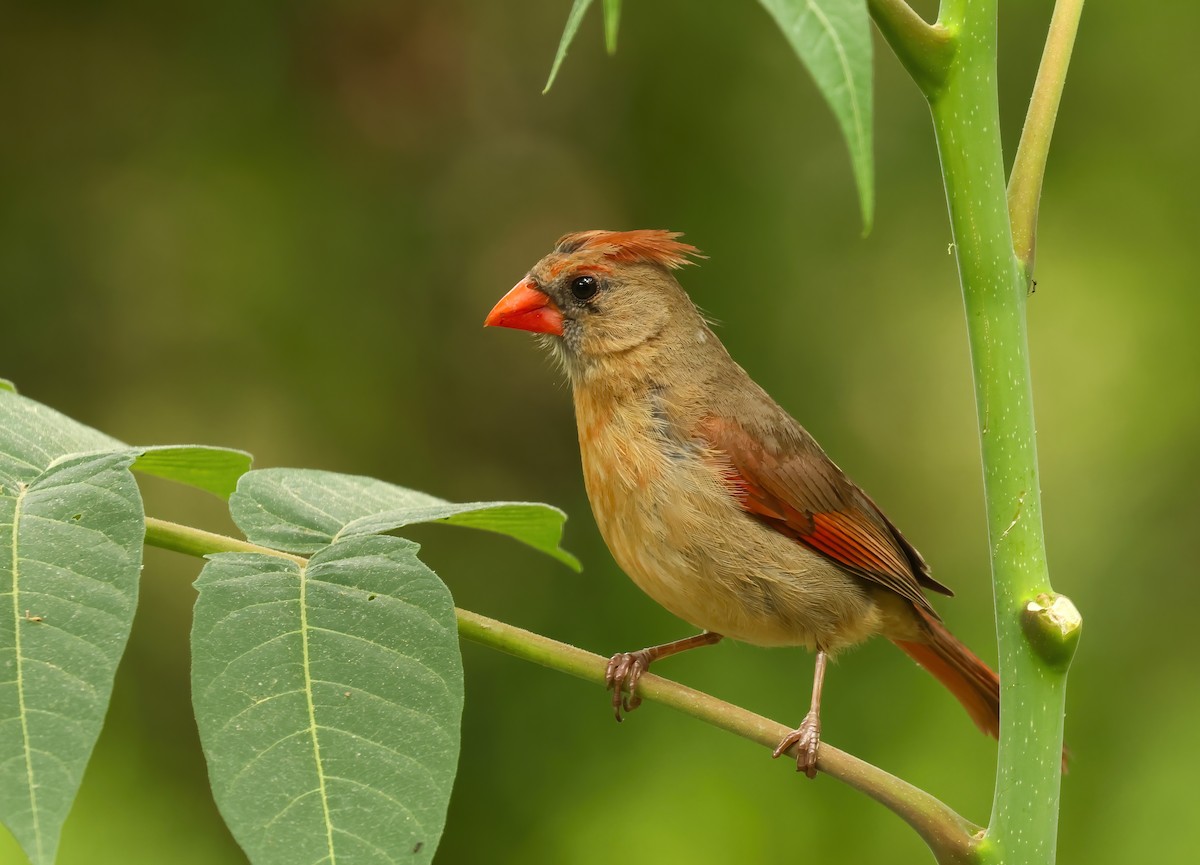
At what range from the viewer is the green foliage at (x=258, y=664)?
52.2 inches

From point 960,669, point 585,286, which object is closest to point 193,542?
point 585,286

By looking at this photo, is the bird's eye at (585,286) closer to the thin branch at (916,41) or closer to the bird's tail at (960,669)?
the bird's tail at (960,669)

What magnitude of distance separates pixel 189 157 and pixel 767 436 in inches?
111

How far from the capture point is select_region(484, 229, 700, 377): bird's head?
342 centimetres

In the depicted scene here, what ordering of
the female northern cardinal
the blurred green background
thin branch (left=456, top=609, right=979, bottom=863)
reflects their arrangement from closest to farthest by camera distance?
1. thin branch (left=456, top=609, right=979, bottom=863)
2. the female northern cardinal
3. the blurred green background

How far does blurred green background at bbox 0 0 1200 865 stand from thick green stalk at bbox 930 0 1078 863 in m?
2.64

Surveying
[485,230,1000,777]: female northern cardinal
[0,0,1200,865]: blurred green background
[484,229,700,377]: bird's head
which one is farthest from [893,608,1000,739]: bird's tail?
[484,229,700,377]: bird's head

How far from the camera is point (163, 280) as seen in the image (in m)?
5.23

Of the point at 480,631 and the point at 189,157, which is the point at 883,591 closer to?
the point at 480,631

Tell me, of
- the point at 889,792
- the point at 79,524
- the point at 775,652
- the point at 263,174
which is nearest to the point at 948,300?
the point at 775,652

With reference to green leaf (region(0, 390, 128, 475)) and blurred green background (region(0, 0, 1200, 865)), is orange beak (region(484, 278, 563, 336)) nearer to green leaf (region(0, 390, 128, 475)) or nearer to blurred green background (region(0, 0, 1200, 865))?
blurred green background (region(0, 0, 1200, 865))

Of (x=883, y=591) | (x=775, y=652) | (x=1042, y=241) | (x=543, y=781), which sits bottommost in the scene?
(x=543, y=781)

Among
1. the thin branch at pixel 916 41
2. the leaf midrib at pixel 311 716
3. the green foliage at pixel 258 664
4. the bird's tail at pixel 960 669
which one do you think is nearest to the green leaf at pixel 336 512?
the green foliage at pixel 258 664

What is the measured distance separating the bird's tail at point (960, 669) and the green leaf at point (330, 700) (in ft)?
6.69
